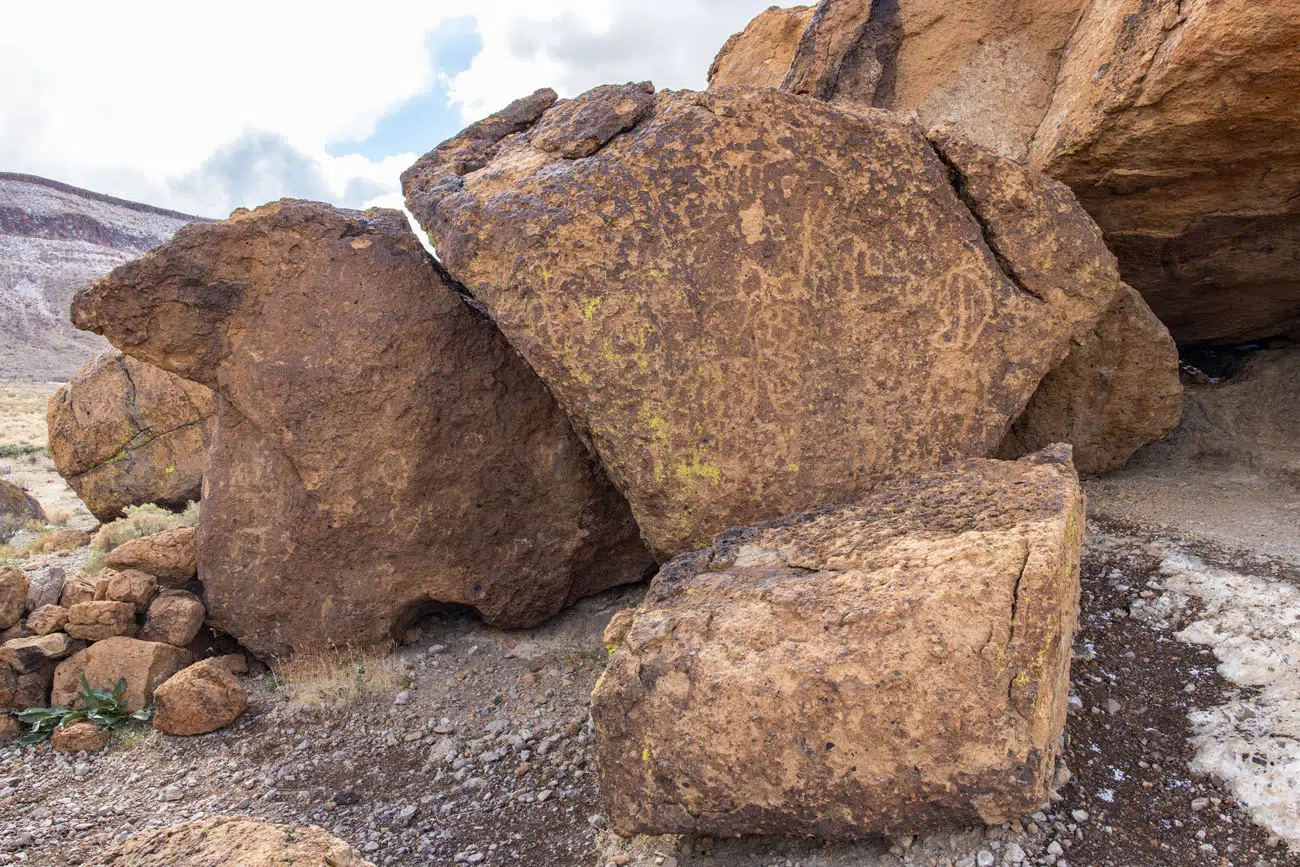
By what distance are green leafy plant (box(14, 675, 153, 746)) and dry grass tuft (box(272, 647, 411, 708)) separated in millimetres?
616

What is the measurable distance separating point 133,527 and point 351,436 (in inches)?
129

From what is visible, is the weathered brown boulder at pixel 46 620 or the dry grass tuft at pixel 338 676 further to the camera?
the weathered brown boulder at pixel 46 620

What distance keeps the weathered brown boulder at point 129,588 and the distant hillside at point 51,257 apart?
35557 millimetres

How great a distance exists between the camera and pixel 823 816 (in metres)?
2.39

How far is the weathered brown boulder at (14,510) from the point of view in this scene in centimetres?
790

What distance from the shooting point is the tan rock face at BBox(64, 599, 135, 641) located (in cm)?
423

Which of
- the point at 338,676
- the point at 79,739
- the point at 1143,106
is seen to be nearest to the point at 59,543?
the point at 79,739

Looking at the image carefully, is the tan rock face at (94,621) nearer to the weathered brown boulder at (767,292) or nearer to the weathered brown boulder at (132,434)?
the weathered brown boulder at (767,292)

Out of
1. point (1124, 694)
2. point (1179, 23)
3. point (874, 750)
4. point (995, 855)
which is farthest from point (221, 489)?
point (1179, 23)

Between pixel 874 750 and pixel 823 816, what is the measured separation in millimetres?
249

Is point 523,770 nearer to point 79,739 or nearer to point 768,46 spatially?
point 79,739

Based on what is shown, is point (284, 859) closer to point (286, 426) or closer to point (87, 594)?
point (286, 426)

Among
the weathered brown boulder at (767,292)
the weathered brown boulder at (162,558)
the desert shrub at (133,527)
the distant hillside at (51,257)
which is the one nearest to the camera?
the weathered brown boulder at (767,292)

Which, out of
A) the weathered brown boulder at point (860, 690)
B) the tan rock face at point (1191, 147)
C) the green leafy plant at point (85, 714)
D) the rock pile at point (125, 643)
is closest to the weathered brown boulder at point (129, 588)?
the rock pile at point (125, 643)
